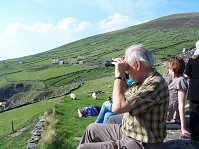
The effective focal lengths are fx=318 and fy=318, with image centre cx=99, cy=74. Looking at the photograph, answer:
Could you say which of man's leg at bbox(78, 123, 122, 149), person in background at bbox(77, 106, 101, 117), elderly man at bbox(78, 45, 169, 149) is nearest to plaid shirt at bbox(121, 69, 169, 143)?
elderly man at bbox(78, 45, 169, 149)

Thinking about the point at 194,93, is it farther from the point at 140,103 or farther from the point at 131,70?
the point at 140,103

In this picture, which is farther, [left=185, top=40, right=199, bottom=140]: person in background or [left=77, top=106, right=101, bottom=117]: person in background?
[left=77, top=106, right=101, bottom=117]: person in background

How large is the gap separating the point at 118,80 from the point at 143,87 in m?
0.47

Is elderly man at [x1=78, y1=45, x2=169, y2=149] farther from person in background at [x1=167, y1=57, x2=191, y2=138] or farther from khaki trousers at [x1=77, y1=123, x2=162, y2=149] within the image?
person in background at [x1=167, y1=57, x2=191, y2=138]

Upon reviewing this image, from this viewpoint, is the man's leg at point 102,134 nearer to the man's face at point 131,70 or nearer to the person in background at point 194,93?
the man's face at point 131,70

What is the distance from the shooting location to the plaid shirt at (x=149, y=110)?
17.7 ft

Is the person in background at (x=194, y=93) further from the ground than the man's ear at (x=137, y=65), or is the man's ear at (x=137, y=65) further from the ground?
the man's ear at (x=137, y=65)

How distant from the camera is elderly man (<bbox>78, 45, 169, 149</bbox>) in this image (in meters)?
5.39

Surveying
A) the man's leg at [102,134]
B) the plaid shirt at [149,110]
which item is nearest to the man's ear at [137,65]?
the plaid shirt at [149,110]

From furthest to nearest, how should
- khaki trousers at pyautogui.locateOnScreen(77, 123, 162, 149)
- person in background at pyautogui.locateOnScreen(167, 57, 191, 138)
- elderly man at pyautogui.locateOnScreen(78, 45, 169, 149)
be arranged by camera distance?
person in background at pyautogui.locateOnScreen(167, 57, 191, 138)
khaki trousers at pyautogui.locateOnScreen(77, 123, 162, 149)
elderly man at pyautogui.locateOnScreen(78, 45, 169, 149)

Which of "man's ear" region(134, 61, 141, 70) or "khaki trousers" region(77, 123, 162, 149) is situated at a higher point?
"man's ear" region(134, 61, 141, 70)

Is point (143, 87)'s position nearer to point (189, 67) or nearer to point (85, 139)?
point (85, 139)

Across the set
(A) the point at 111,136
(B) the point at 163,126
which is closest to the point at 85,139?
(A) the point at 111,136

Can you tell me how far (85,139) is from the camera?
21.3 feet
